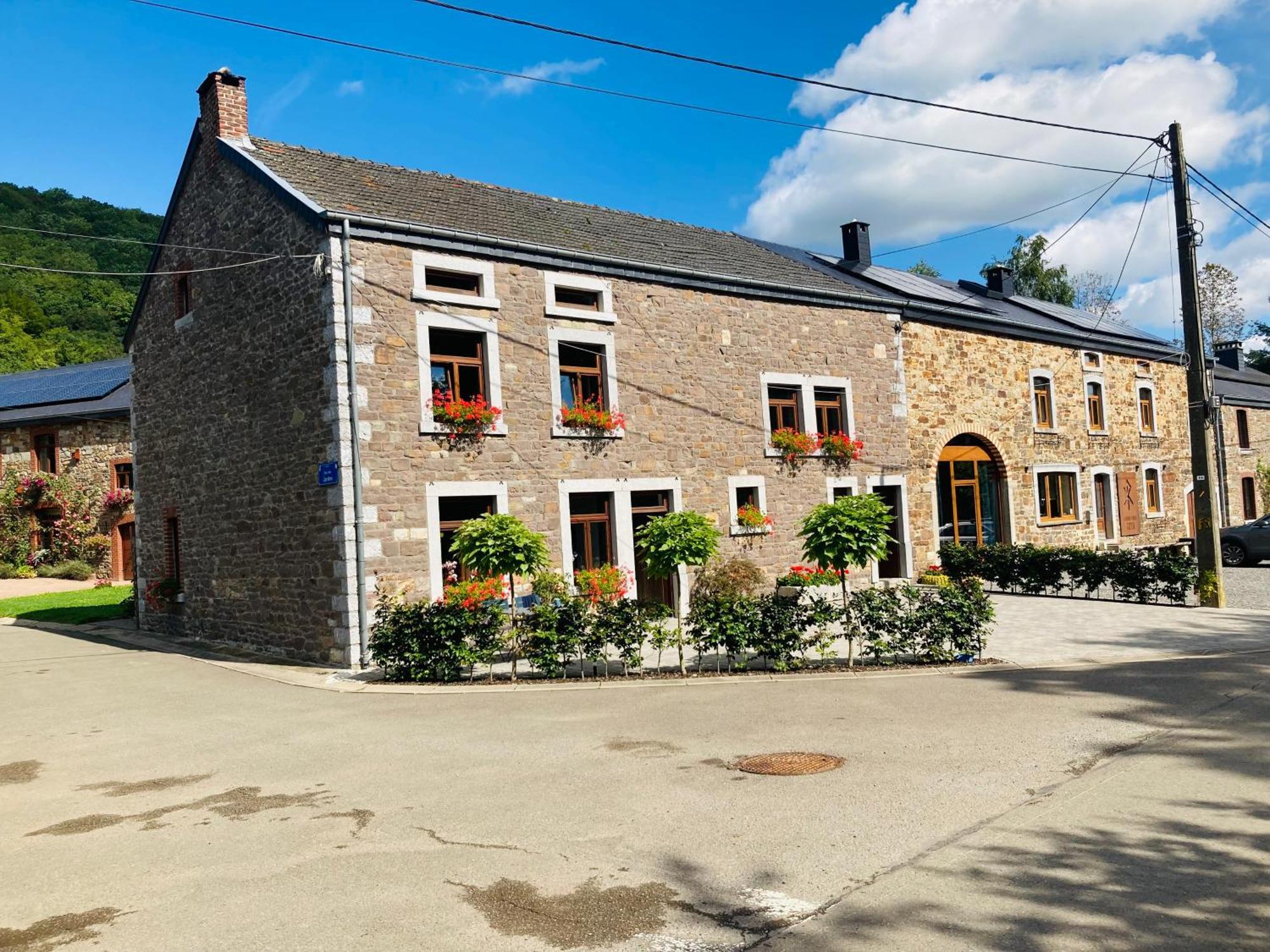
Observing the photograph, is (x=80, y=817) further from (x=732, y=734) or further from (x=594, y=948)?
(x=732, y=734)

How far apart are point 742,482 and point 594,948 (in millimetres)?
Result: 14106

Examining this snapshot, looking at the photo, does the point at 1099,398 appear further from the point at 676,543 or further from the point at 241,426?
the point at 241,426

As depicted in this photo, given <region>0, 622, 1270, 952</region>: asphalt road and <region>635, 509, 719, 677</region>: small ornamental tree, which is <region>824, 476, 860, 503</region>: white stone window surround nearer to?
<region>635, 509, 719, 677</region>: small ornamental tree

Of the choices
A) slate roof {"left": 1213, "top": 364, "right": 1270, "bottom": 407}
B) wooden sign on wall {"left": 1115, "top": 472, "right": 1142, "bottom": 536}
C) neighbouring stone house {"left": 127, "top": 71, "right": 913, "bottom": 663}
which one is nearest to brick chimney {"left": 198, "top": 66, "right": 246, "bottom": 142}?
neighbouring stone house {"left": 127, "top": 71, "right": 913, "bottom": 663}

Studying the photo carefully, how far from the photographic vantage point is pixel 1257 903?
4242mm

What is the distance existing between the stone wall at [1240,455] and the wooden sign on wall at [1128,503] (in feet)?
27.7

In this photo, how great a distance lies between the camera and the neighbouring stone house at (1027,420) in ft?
72.2

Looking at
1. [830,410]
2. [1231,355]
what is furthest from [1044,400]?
[1231,355]

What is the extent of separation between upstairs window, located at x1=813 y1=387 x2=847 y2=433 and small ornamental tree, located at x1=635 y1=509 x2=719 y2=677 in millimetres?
7893

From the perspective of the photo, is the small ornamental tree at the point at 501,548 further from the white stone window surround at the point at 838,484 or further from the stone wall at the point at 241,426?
the white stone window surround at the point at 838,484

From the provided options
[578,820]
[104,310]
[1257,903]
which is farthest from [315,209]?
[104,310]

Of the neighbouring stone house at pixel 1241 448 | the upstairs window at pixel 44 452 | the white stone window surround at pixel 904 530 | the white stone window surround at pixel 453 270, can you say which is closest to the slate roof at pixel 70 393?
the upstairs window at pixel 44 452

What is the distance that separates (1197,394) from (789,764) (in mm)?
12501

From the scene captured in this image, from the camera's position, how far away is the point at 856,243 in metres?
26.7
